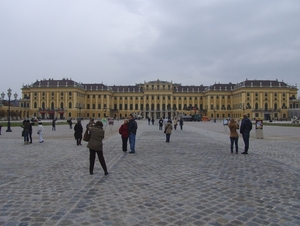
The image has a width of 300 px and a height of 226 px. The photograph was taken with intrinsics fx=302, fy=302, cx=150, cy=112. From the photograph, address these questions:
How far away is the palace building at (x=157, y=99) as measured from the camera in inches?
4065

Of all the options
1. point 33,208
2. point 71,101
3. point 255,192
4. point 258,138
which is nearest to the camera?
point 33,208

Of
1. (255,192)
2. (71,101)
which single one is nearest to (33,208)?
(255,192)

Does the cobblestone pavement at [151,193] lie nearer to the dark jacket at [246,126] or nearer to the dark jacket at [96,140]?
the dark jacket at [96,140]

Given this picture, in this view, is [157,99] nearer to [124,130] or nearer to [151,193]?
[124,130]

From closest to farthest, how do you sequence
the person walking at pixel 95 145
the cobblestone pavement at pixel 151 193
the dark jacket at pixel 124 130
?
the cobblestone pavement at pixel 151 193 < the person walking at pixel 95 145 < the dark jacket at pixel 124 130

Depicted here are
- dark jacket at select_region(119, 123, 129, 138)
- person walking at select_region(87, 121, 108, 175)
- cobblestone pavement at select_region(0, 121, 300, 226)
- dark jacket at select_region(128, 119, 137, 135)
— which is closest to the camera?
cobblestone pavement at select_region(0, 121, 300, 226)

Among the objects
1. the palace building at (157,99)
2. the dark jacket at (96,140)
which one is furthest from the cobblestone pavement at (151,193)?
the palace building at (157,99)

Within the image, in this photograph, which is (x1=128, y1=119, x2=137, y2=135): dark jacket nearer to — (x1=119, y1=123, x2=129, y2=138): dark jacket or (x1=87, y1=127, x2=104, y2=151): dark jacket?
(x1=119, y1=123, x2=129, y2=138): dark jacket

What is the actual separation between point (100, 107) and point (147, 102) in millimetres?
18709

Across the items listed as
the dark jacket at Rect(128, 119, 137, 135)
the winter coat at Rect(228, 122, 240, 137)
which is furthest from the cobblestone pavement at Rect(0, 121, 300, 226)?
the dark jacket at Rect(128, 119, 137, 135)

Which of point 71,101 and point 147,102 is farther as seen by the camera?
point 147,102

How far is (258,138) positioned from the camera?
71.9 ft

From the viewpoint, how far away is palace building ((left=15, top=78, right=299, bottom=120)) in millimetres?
103250

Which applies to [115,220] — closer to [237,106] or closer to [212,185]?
[212,185]
